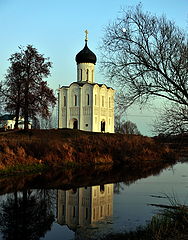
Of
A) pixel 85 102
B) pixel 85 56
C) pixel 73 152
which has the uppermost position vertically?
pixel 85 56

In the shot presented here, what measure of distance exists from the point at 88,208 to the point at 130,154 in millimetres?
15746

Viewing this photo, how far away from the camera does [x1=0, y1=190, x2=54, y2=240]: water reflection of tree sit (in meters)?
8.02

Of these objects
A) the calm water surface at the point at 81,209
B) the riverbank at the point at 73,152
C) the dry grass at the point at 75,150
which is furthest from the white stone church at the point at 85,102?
the calm water surface at the point at 81,209

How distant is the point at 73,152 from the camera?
21906mm

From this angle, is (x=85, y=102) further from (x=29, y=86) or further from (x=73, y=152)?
(x=73, y=152)

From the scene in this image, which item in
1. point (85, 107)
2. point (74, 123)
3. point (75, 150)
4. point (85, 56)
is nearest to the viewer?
point (75, 150)

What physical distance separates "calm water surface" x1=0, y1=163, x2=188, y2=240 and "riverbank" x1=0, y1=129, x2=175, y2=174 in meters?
3.70

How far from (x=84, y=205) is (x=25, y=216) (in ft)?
8.38

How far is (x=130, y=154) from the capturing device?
2633 cm

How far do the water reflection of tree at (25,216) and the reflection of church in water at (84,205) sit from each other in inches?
20.2

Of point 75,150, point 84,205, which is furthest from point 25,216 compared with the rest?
point 75,150

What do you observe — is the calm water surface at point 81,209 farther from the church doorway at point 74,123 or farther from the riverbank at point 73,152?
the church doorway at point 74,123

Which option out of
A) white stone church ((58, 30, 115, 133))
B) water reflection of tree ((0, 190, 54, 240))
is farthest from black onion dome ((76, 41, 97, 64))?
water reflection of tree ((0, 190, 54, 240))

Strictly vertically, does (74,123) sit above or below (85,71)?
below
